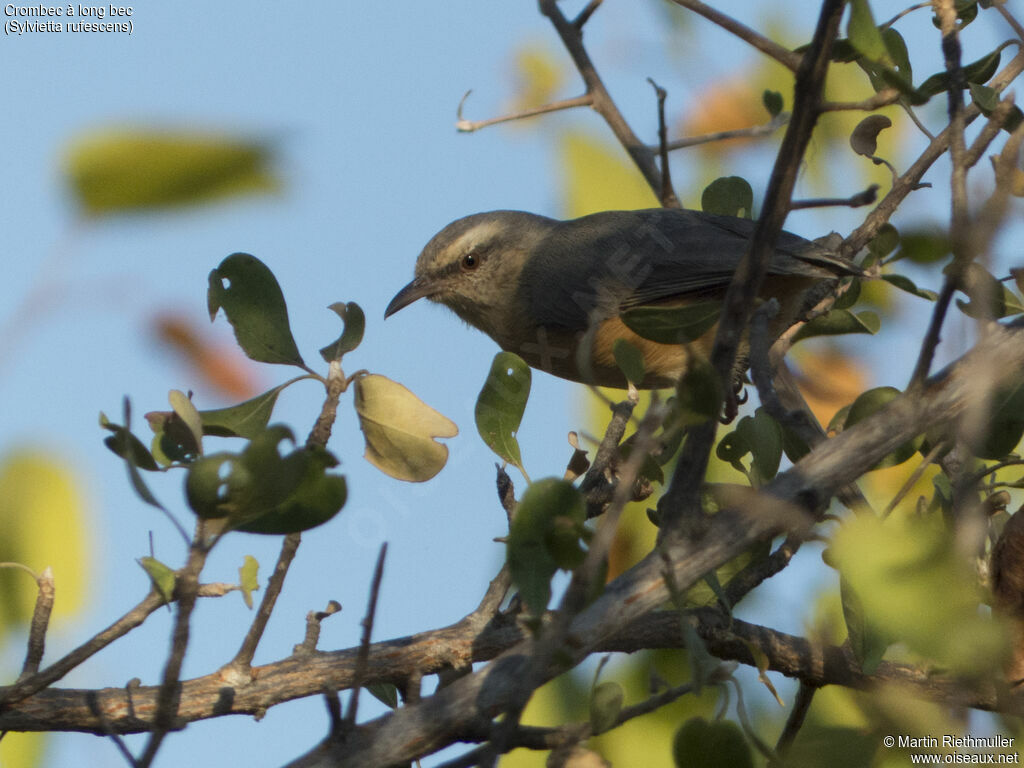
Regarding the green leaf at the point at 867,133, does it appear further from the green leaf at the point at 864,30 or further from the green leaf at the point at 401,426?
the green leaf at the point at 401,426

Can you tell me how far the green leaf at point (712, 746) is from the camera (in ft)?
5.48

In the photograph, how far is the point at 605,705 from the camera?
6.17 feet

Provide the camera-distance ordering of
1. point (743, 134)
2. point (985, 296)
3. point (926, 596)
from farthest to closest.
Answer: point (743, 134) → point (985, 296) → point (926, 596)

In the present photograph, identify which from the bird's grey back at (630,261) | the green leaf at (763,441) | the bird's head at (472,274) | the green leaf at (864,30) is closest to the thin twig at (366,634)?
the green leaf at (864,30)

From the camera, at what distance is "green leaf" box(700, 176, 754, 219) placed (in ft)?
12.6

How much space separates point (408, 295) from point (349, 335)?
354 cm

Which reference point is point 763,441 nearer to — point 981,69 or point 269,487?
point 981,69

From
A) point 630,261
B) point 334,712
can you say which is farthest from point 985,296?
point 630,261

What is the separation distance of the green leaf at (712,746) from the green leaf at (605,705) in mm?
194

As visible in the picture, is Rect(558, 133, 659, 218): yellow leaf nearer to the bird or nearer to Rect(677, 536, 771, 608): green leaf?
the bird

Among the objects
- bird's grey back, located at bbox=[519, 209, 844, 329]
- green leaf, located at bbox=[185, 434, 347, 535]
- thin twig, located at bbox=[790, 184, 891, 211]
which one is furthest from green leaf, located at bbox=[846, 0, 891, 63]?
bird's grey back, located at bbox=[519, 209, 844, 329]

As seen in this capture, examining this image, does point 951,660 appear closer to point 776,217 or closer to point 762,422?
point 776,217

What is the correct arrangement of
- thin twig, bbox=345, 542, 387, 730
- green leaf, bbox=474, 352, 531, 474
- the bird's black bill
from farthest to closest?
the bird's black bill → green leaf, bbox=474, 352, 531, 474 → thin twig, bbox=345, 542, 387, 730

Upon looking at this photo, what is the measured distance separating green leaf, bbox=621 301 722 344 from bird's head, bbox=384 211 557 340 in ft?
13.0
